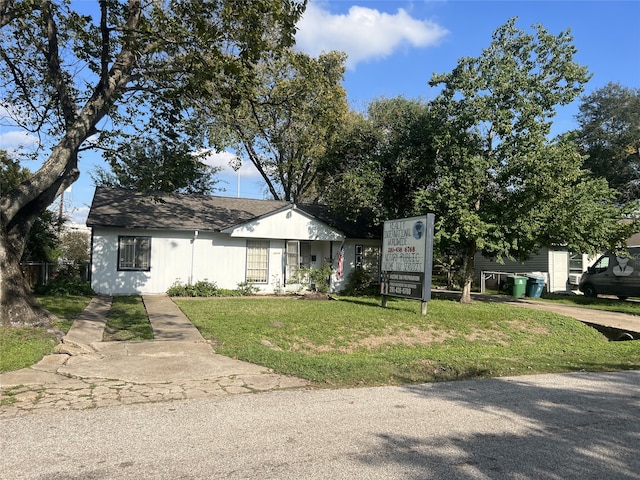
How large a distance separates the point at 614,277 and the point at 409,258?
11918mm

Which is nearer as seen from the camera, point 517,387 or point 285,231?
point 517,387

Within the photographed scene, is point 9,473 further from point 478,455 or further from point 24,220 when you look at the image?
point 24,220

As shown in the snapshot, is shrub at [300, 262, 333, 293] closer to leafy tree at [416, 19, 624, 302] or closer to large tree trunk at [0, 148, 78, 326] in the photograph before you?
leafy tree at [416, 19, 624, 302]

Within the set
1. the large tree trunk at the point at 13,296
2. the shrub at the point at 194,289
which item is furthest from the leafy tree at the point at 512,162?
the large tree trunk at the point at 13,296

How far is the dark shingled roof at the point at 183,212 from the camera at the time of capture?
18.6 m

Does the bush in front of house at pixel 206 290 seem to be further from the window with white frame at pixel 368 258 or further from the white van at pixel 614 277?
the white van at pixel 614 277

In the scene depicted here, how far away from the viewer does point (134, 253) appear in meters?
18.5

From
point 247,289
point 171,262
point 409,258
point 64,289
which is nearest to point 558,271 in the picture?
point 409,258

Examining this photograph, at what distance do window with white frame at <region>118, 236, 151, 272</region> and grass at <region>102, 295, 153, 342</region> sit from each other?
101 inches

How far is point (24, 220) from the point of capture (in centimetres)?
1136

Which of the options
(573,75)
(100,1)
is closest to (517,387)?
(100,1)

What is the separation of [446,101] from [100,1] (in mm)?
11254

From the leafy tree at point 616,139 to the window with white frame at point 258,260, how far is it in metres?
23.8

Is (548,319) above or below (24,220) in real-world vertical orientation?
below
